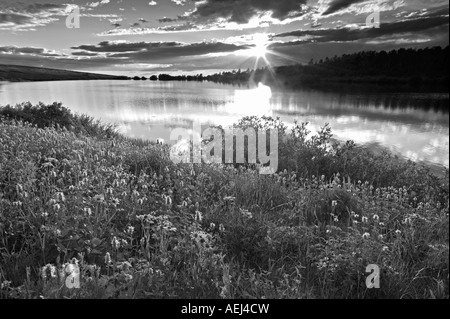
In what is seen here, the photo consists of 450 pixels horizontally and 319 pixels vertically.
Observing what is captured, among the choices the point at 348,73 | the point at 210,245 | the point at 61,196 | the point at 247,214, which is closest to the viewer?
the point at 210,245

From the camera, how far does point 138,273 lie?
2938mm

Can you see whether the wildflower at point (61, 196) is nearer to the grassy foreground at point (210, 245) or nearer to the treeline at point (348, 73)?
the grassy foreground at point (210, 245)

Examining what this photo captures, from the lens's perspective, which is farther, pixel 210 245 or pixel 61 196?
pixel 61 196

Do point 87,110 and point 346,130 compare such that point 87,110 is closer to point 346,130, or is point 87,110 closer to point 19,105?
point 19,105

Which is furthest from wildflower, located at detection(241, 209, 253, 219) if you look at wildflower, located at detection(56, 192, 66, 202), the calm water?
the calm water

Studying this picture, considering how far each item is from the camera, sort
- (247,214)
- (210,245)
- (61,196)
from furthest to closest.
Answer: (247,214), (61,196), (210,245)

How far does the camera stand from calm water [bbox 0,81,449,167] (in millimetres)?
9625

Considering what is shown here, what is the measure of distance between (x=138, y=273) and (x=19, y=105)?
15008 millimetres

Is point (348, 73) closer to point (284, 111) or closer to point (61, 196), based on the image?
point (284, 111)

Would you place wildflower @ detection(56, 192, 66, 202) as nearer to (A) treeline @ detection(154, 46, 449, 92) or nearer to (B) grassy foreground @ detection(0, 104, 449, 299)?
(B) grassy foreground @ detection(0, 104, 449, 299)

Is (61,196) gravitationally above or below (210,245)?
above

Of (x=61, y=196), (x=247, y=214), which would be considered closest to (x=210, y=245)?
(x=247, y=214)

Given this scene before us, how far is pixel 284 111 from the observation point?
12016 millimetres
